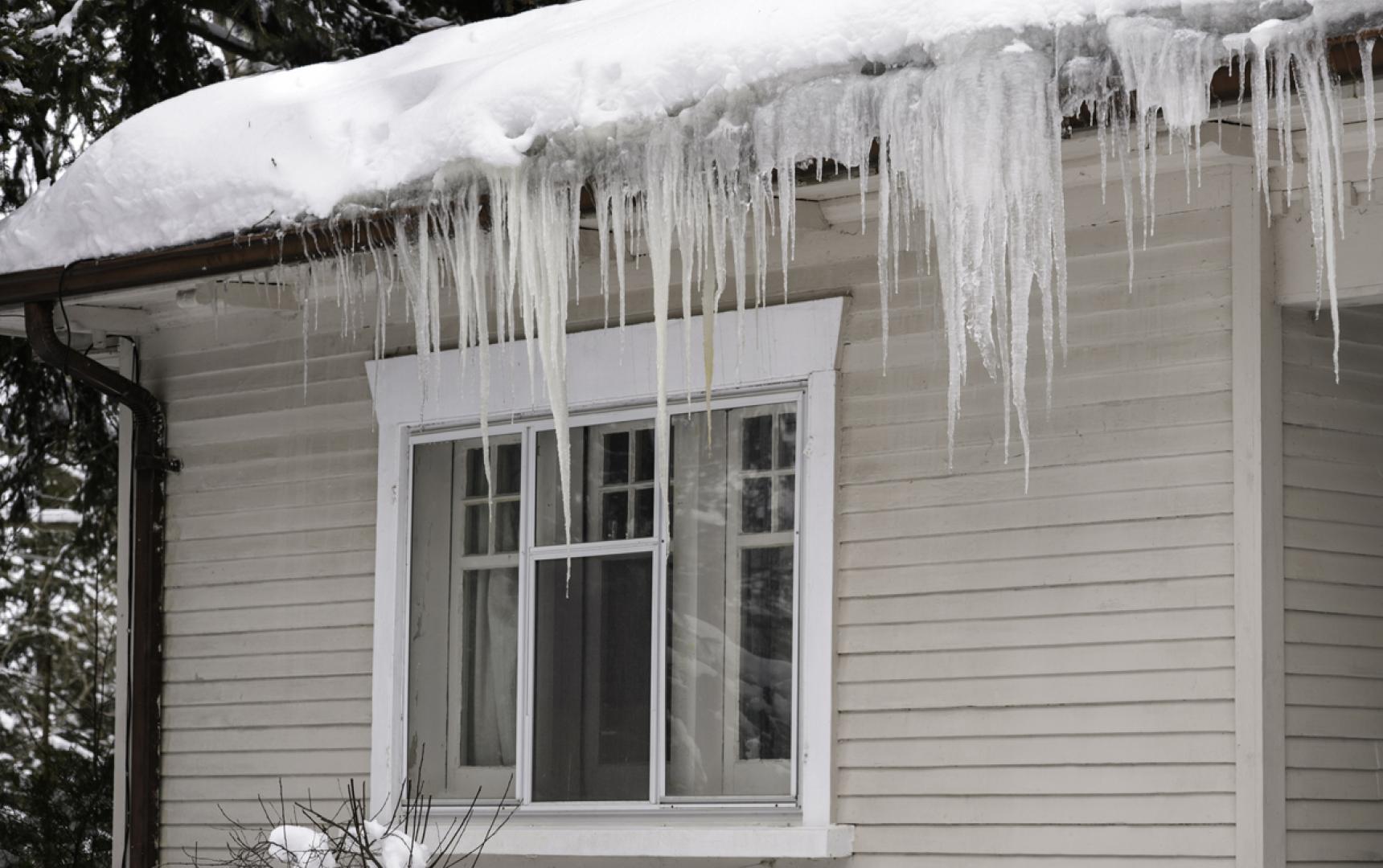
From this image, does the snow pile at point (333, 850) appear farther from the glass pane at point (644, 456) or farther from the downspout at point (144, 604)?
the downspout at point (144, 604)

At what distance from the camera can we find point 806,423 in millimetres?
6480

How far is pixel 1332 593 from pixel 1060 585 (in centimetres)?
79

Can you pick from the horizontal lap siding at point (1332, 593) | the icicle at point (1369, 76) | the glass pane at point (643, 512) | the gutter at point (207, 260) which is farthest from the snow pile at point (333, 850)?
the icicle at point (1369, 76)

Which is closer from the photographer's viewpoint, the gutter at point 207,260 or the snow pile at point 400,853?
the snow pile at point 400,853

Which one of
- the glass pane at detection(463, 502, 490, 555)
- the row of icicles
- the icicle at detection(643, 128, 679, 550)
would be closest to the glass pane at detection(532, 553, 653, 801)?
the glass pane at detection(463, 502, 490, 555)

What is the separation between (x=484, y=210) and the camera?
6012 mm

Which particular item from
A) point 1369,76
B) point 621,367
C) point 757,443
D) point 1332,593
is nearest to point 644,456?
point 621,367

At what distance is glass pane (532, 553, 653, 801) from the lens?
268 inches

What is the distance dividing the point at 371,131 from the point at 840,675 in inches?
94.1

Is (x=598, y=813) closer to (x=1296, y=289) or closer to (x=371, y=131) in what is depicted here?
(x=371, y=131)

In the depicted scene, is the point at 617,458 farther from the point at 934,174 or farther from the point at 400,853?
the point at 934,174

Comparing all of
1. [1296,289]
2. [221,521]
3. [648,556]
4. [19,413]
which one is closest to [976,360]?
[1296,289]

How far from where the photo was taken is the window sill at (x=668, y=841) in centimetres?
614

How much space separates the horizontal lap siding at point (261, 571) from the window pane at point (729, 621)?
4.98 ft
